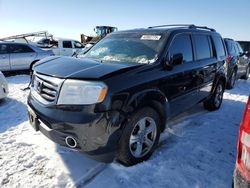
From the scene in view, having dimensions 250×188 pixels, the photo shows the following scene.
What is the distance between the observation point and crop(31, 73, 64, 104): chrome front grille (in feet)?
9.93

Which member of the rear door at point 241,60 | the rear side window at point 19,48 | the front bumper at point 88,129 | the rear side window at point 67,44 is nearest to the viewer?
the front bumper at point 88,129

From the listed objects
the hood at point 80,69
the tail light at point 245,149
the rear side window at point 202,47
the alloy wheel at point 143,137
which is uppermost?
A: the rear side window at point 202,47

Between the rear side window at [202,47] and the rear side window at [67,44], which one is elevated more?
the rear side window at [202,47]

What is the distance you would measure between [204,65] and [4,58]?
339 inches

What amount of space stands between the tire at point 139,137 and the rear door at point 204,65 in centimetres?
154

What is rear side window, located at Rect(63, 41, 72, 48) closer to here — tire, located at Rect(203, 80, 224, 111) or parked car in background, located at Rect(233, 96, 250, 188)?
tire, located at Rect(203, 80, 224, 111)

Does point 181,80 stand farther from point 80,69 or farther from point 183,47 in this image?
point 80,69

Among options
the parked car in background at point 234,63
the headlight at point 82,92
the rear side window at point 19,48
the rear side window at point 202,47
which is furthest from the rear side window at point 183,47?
the rear side window at point 19,48

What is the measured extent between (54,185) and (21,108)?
11.0 feet

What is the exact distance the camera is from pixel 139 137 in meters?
3.39

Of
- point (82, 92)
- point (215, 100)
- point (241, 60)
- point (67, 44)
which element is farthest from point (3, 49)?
point (241, 60)

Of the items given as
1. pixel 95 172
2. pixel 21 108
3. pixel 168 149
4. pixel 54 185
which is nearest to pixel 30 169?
pixel 54 185

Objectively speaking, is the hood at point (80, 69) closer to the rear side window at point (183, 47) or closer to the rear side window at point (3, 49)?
the rear side window at point (183, 47)

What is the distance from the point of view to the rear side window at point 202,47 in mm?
4847
